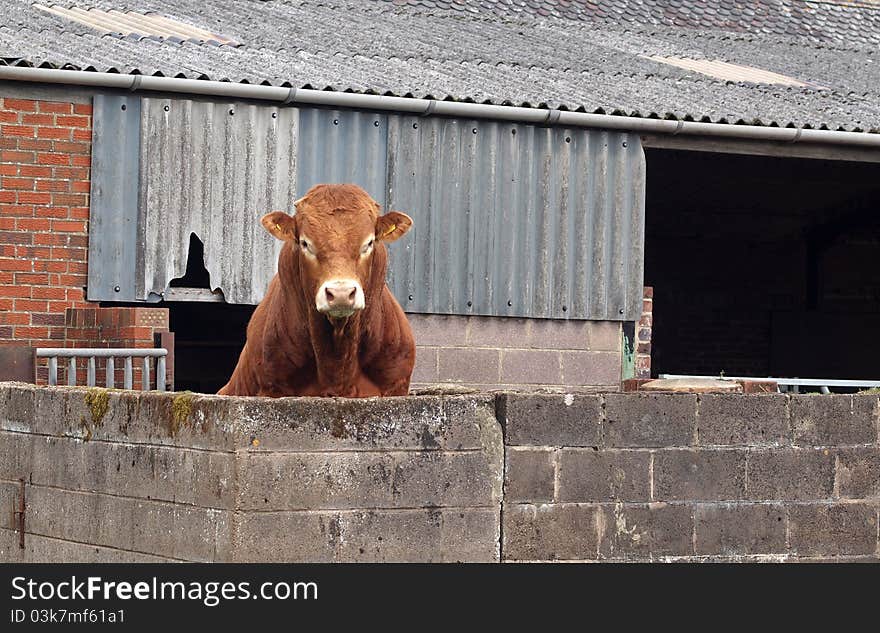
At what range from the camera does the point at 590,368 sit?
13.5 m

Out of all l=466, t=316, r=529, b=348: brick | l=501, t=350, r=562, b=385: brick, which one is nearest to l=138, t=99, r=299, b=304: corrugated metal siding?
l=466, t=316, r=529, b=348: brick

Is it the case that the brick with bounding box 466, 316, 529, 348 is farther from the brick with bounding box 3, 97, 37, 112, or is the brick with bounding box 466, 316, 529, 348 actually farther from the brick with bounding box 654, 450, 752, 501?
the brick with bounding box 654, 450, 752, 501

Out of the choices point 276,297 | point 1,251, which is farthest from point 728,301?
point 276,297

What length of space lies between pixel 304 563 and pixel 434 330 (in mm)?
6880

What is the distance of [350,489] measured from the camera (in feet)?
20.9

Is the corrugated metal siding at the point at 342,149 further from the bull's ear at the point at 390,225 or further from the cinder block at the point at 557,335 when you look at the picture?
the bull's ear at the point at 390,225

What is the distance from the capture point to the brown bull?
7.62 m

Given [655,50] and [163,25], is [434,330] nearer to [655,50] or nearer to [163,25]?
[163,25]

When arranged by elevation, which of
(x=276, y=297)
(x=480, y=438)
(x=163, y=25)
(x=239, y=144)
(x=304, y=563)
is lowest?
(x=304, y=563)

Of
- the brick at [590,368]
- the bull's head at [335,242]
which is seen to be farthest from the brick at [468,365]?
the bull's head at [335,242]

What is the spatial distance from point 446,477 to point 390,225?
190cm

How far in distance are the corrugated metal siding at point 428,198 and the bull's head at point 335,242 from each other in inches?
174

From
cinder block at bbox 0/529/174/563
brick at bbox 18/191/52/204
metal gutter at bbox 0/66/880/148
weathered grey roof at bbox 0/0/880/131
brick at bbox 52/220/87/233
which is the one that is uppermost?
weathered grey roof at bbox 0/0/880/131

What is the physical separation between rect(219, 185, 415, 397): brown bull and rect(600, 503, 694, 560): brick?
1.52 m
